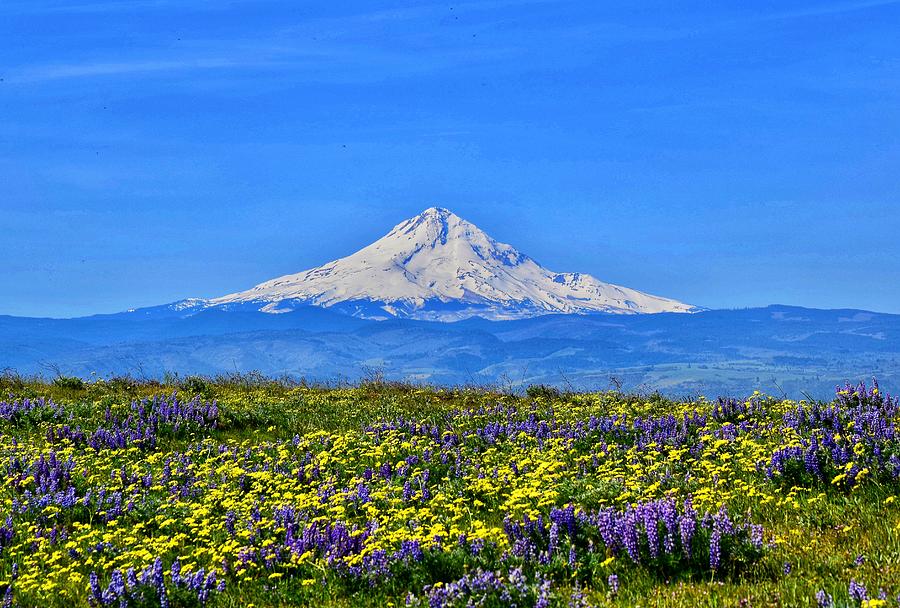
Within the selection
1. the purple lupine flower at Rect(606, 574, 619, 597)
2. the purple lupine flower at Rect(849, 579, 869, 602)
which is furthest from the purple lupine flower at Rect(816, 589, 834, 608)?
the purple lupine flower at Rect(606, 574, 619, 597)

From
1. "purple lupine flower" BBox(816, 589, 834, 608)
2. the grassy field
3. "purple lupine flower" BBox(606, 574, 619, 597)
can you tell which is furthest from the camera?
the grassy field

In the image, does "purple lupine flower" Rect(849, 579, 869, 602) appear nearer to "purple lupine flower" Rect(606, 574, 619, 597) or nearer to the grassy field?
the grassy field

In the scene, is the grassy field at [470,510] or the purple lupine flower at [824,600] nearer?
the purple lupine flower at [824,600]

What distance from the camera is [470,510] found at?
11.3m

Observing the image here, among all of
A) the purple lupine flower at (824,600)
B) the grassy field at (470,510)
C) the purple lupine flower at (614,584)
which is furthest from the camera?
the grassy field at (470,510)

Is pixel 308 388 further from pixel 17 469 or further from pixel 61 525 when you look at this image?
pixel 61 525

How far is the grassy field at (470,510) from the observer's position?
8094mm

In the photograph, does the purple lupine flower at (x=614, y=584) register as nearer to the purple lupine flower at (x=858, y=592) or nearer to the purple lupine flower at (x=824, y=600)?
the purple lupine flower at (x=824, y=600)

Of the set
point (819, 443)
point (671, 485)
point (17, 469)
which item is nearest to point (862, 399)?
point (819, 443)

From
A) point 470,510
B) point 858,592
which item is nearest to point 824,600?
point 858,592

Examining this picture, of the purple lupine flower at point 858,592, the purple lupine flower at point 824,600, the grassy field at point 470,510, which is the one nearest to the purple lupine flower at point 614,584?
the grassy field at point 470,510

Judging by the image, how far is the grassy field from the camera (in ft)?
26.6

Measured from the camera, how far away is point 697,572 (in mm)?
8086

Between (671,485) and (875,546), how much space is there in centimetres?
320
